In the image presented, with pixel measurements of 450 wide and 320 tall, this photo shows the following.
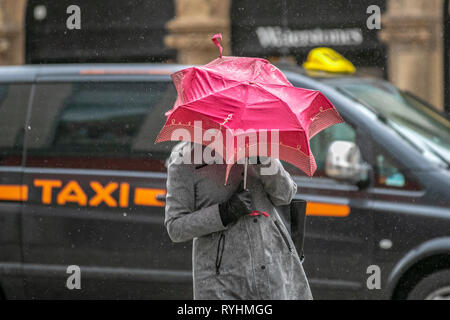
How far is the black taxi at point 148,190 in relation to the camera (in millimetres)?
4680

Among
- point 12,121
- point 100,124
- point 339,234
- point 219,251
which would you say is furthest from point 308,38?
point 219,251

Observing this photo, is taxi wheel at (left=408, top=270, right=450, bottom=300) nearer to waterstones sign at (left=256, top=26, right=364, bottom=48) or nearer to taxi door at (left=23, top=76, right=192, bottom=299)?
taxi door at (left=23, top=76, right=192, bottom=299)

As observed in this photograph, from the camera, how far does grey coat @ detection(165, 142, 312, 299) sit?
10.6 feet

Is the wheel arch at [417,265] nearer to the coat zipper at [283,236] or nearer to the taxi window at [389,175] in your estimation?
the taxi window at [389,175]

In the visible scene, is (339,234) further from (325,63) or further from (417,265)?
(325,63)

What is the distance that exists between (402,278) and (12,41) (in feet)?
29.6

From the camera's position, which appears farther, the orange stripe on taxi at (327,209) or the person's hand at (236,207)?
the orange stripe on taxi at (327,209)

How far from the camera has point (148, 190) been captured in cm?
502

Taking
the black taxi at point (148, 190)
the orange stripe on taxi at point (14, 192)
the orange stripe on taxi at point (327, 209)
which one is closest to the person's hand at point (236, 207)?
the black taxi at point (148, 190)

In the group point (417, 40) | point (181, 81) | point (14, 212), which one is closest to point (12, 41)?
point (417, 40)

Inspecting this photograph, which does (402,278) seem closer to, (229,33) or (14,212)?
(14,212)

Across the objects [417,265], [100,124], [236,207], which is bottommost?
[417,265]

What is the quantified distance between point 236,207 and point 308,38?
7.57 metres

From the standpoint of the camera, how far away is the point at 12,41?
12.3m
